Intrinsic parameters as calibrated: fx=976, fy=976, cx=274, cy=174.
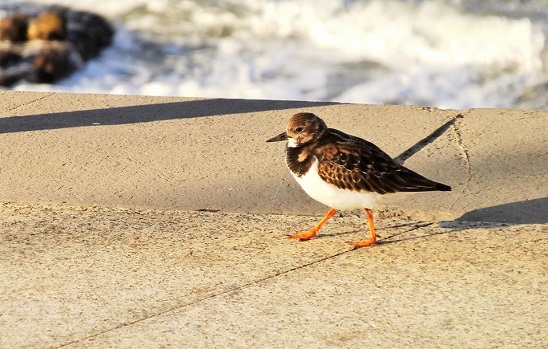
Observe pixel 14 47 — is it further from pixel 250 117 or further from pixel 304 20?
pixel 250 117

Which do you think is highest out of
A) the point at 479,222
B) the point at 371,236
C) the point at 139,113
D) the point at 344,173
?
the point at 344,173

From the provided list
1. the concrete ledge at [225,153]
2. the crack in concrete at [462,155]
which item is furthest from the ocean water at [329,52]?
the crack in concrete at [462,155]

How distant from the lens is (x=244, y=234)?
4.63m

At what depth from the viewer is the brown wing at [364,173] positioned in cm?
441

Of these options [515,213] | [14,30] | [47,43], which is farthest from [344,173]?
[14,30]

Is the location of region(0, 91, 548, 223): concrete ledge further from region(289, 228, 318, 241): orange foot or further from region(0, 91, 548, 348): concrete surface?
region(289, 228, 318, 241): orange foot

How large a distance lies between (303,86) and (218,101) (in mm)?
4353

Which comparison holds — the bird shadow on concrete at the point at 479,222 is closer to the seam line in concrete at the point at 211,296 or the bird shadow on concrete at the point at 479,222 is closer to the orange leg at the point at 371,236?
the orange leg at the point at 371,236

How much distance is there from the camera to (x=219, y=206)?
16.2 ft

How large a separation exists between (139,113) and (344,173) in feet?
6.68

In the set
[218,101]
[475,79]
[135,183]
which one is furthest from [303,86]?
[135,183]

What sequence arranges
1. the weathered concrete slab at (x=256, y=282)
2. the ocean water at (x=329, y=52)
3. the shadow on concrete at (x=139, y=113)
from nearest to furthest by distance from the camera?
the weathered concrete slab at (x=256, y=282), the shadow on concrete at (x=139, y=113), the ocean water at (x=329, y=52)

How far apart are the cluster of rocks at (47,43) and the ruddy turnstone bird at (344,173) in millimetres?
6718

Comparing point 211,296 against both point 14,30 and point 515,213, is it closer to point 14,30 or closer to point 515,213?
point 515,213
